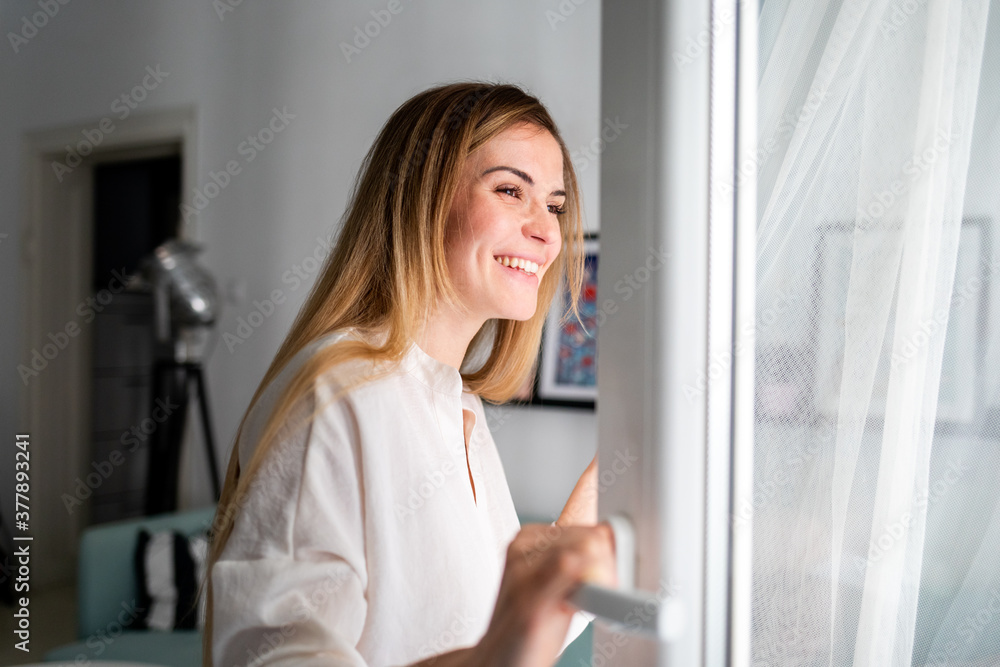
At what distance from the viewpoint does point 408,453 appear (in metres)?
0.77

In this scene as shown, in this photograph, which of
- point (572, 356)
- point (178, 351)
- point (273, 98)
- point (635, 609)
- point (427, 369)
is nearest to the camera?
point (635, 609)

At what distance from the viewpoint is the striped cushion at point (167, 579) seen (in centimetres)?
236

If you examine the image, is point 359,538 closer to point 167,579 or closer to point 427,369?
point 427,369

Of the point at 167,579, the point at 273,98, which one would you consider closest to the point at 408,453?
the point at 167,579

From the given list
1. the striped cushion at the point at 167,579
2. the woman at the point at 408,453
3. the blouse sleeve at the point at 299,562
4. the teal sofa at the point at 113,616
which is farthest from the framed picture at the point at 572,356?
the blouse sleeve at the point at 299,562

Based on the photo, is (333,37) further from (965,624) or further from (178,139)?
(965,624)

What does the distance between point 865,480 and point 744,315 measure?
167 millimetres

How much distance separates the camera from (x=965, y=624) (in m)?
0.48

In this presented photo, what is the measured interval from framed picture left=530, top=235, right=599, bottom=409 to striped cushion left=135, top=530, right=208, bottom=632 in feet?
4.08

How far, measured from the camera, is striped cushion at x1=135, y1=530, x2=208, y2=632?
2363 millimetres

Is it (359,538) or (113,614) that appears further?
(113,614)

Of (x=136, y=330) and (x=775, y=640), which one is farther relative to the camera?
(x=136, y=330)

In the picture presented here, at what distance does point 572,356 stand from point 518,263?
5.34 feet

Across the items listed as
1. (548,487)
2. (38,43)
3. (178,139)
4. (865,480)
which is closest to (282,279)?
(178,139)
